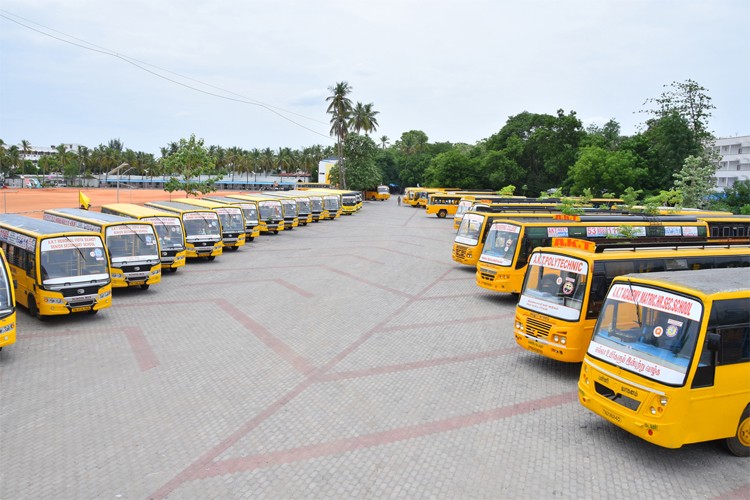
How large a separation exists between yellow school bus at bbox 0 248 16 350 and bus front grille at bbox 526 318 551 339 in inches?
420

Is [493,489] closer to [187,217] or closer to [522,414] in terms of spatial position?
[522,414]

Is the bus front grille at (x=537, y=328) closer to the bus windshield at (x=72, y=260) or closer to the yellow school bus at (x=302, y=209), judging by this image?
the bus windshield at (x=72, y=260)

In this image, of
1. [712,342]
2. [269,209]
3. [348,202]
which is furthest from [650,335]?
[348,202]

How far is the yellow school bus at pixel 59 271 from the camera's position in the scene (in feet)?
45.2

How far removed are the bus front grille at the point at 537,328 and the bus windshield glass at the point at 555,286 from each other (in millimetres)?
232

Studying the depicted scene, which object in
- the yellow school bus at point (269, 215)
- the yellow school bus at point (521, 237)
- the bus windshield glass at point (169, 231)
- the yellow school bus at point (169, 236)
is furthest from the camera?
→ the yellow school bus at point (269, 215)

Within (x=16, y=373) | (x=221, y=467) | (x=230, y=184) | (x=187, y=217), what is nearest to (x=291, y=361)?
(x=221, y=467)

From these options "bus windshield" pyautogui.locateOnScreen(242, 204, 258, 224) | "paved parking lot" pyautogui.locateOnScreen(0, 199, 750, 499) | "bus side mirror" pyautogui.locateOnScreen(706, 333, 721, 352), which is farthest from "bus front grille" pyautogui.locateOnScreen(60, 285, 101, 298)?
"bus windshield" pyautogui.locateOnScreen(242, 204, 258, 224)

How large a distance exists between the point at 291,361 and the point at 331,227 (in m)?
31.8

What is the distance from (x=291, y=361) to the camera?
1170 cm

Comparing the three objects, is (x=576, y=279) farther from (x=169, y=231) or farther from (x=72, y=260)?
(x=169, y=231)

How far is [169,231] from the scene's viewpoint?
2155cm

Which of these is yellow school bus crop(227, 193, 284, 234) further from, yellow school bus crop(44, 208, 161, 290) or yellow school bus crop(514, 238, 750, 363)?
yellow school bus crop(514, 238, 750, 363)

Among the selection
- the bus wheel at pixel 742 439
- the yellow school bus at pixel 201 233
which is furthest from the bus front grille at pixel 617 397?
the yellow school bus at pixel 201 233
